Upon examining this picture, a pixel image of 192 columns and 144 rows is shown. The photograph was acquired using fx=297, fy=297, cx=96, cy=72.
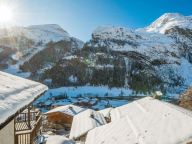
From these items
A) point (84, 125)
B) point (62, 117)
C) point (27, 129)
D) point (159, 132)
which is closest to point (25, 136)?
point (27, 129)

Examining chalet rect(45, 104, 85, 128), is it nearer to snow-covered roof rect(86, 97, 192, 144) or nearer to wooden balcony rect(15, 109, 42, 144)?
wooden balcony rect(15, 109, 42, 144)

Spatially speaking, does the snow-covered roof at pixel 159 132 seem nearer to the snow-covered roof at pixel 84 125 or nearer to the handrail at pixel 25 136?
the handrail at pixel 25 136

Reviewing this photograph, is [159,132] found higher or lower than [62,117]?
higher

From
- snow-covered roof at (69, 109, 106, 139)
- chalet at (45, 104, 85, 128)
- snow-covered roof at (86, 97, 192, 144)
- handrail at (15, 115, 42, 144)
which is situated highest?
snow-covered roof at (86, 97, 192, 144)

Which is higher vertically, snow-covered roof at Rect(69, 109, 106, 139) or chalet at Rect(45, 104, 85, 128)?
snow-covered roof at Rect(69, 109, 106, 139)

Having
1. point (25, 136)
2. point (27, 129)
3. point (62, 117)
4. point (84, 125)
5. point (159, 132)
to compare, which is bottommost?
point (62, 117)

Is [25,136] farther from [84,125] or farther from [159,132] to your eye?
[84,125]

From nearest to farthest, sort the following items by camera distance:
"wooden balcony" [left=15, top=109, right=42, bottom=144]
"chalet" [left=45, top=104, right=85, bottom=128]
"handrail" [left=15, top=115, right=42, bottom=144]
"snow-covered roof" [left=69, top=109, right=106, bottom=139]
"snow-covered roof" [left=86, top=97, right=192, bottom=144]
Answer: "snow-covered roof" [left=86, top=97, right=192, bottom=144], "handrail" [left=15, top=115, right=42, bottom=144], "wooden balcony" [left=15, top=109, right=42, bottom=144], "snow-covered roof" [left=69, top=109, right=106, bottom=139], "chalet" [left=45, top=104, right=85, bottom=128]

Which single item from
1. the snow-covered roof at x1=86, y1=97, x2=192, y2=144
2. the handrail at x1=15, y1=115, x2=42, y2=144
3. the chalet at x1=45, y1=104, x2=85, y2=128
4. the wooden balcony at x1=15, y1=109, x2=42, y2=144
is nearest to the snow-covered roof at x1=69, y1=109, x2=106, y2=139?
the wooden balcony at x1=15, y1=109, x2=42, y2=144

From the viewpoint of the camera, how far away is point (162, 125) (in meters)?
11.1

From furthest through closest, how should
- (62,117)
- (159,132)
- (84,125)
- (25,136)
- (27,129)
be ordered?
(62,117)
(84,125)
(27,129)
(25,136)
(159,132)

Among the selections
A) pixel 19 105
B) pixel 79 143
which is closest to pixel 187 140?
pixel 19 105

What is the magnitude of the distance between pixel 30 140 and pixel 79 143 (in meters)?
12.1

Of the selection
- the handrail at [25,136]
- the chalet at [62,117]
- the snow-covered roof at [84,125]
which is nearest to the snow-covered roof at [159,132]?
the handrail at [25,136]
